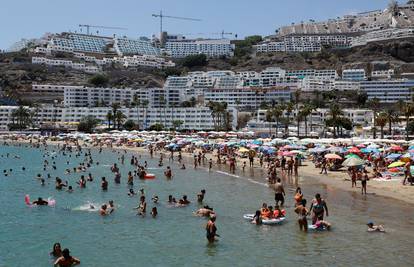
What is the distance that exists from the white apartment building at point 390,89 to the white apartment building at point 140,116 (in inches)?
1793

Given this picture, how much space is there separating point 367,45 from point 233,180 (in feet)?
513

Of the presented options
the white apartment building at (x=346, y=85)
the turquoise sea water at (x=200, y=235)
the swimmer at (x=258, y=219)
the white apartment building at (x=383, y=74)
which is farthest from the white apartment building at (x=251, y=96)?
the swimmer at (x=258, y=219)

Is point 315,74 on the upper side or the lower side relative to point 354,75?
upper

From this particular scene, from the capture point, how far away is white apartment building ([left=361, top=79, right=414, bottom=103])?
13662cm

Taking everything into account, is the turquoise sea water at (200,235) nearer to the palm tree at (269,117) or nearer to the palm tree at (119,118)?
the palm tree at (269,117)

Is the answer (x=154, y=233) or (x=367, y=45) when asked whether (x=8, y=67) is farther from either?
(x=154, y=233)

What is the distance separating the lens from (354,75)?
159125 mm

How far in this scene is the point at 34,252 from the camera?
17281 millimetres

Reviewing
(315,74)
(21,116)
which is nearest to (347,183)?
(21,116)

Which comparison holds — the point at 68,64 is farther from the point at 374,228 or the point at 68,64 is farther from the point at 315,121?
the point at 374,228

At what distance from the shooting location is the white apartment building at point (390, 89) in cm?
13662

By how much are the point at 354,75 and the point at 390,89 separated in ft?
65.6

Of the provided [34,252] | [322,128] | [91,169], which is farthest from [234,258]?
[322,128]

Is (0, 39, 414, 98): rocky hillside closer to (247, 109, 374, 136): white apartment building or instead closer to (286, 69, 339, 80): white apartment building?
(286, 69, 339, 80): white apartment building
